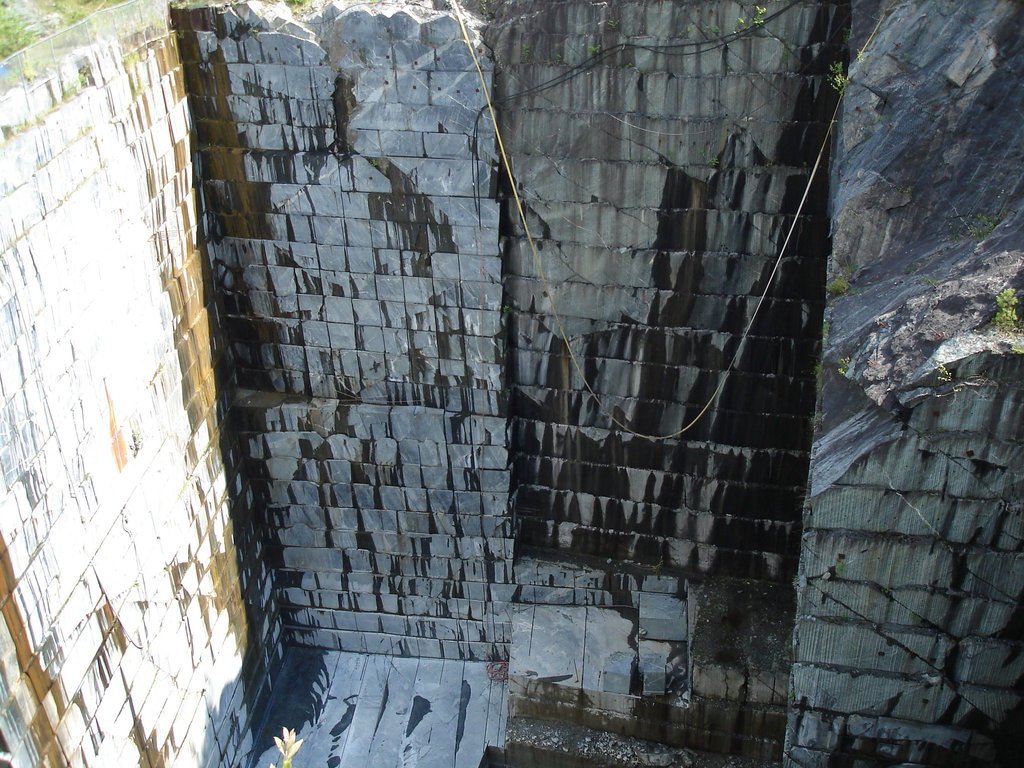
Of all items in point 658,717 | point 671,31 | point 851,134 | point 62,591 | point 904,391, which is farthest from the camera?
point 658,717

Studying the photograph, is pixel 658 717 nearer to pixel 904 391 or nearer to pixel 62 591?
pixel 904 391

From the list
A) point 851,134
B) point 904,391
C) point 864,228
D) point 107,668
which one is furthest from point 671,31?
point 107,668

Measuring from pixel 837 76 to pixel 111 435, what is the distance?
199 inches

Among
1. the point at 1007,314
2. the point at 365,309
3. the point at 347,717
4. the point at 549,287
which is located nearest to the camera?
the point at 1007,314

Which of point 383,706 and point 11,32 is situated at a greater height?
point 11,32

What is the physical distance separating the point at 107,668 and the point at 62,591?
0.77m

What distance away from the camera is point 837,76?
5969mm

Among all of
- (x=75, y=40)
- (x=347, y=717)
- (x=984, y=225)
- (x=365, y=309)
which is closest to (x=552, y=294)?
(x=365, y=309)

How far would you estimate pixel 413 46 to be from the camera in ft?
20.4

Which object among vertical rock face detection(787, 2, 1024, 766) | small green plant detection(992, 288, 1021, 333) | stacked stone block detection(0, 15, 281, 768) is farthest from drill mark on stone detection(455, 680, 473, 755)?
small green plant detection(992, 288, 1021, 333)

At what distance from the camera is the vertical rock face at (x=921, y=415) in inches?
185

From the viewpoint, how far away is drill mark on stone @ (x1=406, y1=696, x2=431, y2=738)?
26.3ft

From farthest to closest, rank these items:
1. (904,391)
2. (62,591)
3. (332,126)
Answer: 1. (332,126)
2. (62,591)
3. (904,391)

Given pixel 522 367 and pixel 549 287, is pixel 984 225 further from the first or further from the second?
pixel 522 367
